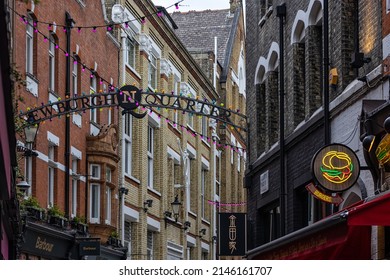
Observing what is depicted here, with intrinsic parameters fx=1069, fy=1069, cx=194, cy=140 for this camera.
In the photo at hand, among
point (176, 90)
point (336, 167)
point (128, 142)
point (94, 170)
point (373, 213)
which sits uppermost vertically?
point (176, 90)

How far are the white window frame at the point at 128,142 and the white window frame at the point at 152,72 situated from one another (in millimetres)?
3578

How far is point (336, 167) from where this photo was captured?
50.6 ft

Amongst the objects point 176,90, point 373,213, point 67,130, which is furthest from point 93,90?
point 373,213

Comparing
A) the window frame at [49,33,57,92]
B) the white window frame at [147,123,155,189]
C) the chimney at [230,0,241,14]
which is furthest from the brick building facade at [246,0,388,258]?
the chimney at [230,0,241,14]

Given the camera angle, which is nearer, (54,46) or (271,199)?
(271,199)

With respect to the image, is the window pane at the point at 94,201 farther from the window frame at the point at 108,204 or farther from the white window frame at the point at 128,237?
the white window frame at the point at 128,237

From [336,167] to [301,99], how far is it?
6702 mm

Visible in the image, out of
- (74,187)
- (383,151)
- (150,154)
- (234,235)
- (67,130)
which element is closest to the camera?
(383,151)

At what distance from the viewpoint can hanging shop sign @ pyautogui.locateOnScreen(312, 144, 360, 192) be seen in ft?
49.5

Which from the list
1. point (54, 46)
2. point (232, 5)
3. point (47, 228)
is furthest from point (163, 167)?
point (232, 5)

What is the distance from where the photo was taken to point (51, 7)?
28719 mm

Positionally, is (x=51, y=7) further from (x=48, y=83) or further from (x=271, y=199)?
(x=271, y=199)

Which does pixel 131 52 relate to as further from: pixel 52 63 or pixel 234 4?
pixel 234 4

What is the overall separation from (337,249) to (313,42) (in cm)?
1085
